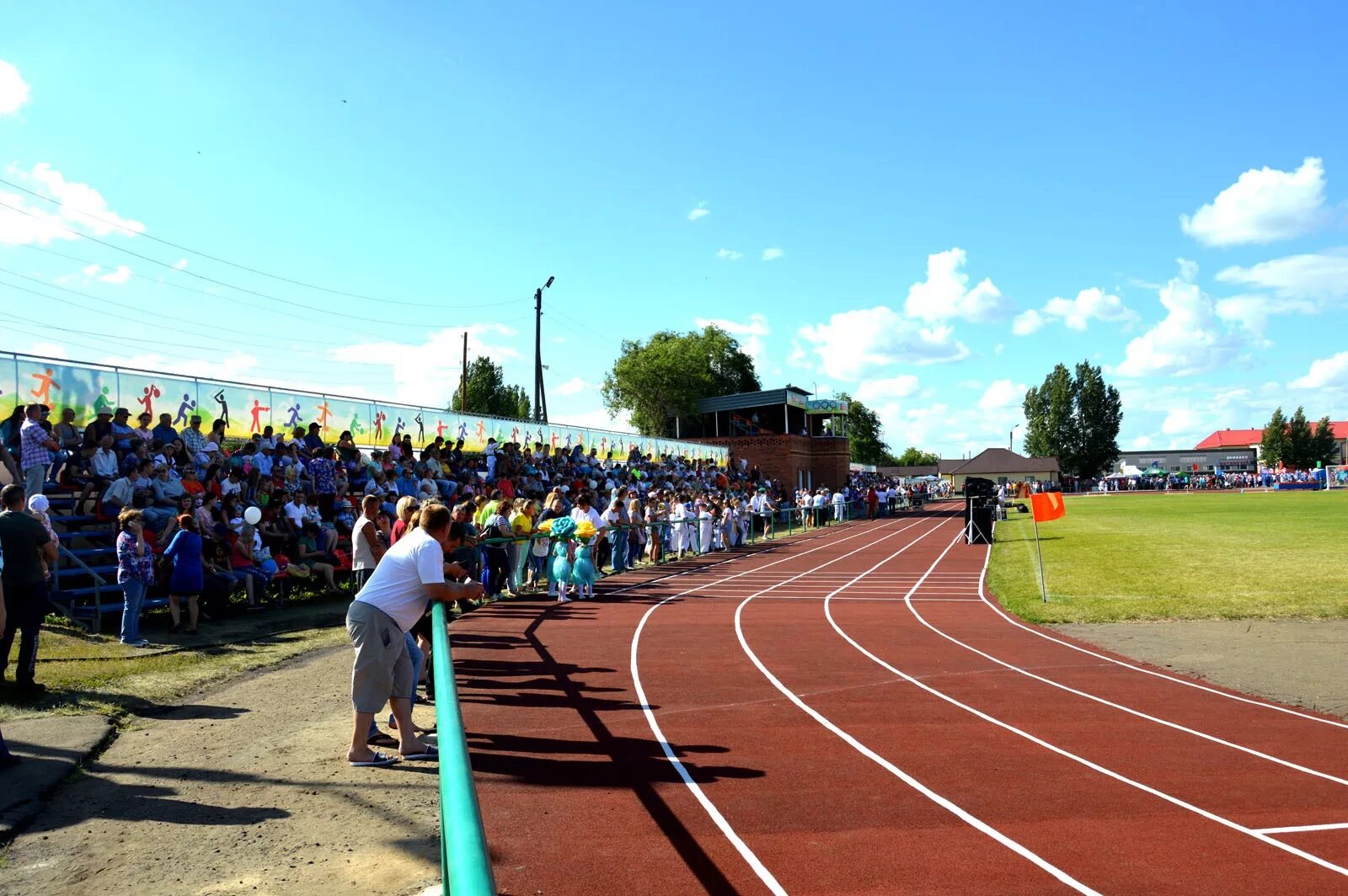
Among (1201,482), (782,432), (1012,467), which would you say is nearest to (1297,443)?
(1201,482)

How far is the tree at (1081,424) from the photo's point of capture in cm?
11181

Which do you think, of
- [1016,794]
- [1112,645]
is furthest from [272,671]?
[1112,645]

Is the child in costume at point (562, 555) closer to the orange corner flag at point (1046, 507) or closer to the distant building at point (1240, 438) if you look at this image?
the orange corner flag at point (1046, 507)

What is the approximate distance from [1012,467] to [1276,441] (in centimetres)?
5295

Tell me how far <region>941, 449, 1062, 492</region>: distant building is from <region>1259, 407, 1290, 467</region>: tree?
42.9m

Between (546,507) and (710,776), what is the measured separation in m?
11.4

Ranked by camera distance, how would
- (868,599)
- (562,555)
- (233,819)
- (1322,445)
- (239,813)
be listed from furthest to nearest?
(1322,445)
(868,599)
(562,555)
(239,813)
(233,819)

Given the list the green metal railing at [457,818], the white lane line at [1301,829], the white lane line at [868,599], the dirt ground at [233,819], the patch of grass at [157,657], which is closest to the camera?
the green metal railing at [457,818]

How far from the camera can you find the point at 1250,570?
65.2 ft

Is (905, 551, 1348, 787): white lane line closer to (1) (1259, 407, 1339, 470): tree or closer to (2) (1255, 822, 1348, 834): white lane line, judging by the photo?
(2) (1255, 822, 1348, 834): white lane line

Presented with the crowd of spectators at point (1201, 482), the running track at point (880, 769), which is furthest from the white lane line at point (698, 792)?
the crowd of spectators at point (1201, 482)

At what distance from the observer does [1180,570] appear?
803 inches

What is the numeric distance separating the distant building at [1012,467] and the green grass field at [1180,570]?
63.8 meters

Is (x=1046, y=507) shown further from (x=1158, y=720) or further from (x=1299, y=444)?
(x=1299, y=444)
